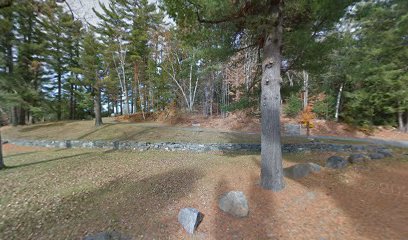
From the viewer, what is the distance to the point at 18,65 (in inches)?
681

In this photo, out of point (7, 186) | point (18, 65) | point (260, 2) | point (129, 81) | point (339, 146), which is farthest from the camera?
point (129, 81)

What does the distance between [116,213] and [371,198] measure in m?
5.09

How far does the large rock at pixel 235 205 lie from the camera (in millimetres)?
3760

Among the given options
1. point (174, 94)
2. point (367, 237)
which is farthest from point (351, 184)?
point (174, 94)

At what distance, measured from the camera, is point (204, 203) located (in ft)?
13.7

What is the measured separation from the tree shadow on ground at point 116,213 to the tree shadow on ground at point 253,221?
0.89m

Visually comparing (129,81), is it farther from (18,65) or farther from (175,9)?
(175,9)

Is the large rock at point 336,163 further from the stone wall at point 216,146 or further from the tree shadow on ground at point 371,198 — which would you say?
the stone wall at point 216,146

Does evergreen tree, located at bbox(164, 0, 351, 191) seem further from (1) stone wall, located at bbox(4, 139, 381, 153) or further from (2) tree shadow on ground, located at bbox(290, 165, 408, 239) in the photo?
(1) stone wall, located at bbox(4, 139, 381, 153)

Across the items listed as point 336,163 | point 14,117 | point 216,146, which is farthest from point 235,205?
point 14,117

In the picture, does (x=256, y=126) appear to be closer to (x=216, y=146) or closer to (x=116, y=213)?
(x=216, y=146)

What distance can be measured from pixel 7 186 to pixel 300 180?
7.37 metres

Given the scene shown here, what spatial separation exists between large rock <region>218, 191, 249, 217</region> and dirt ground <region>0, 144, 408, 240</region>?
113 mm

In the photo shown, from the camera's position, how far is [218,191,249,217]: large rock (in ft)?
12.3
